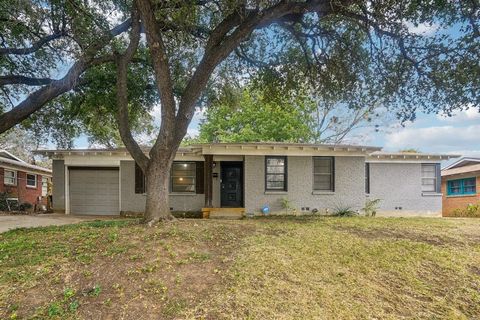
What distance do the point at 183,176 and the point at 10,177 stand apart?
503 inches

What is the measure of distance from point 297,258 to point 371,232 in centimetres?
333

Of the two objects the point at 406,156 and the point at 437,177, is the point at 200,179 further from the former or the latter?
the point at 437,177

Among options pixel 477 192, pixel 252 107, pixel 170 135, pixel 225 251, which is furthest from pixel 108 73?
pixel 477 192

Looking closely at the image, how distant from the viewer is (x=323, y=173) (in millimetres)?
13430

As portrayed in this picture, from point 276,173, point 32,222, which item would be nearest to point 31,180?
point 32,222

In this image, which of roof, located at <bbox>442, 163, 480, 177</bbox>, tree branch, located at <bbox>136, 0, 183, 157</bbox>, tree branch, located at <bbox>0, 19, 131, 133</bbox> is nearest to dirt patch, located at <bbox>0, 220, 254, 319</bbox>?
tree branch, located at <bbox>136, 0, 183, 157</bbox>

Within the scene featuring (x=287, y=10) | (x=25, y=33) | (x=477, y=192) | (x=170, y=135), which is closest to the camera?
(x=170, y=135)

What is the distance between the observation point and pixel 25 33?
8.37m

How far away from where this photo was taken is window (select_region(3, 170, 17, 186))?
745 inches

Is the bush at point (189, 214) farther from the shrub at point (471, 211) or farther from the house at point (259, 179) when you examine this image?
the shrub at point (471, 211)

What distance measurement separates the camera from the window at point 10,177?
1892 centimetres

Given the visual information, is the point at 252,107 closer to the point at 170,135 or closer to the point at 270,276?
the point at 170,135

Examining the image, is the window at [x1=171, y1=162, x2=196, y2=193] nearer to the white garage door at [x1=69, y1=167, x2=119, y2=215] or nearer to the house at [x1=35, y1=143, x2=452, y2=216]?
the house at [x1=35, y1=143, x2=452, y2=216]

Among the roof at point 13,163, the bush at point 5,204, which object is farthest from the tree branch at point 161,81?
the roof at point 13,163
